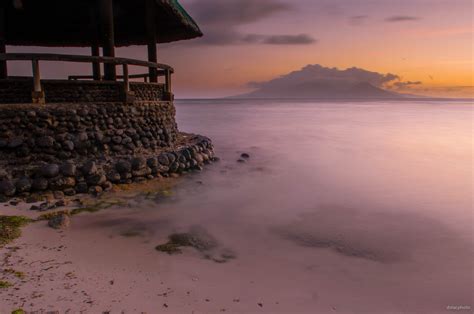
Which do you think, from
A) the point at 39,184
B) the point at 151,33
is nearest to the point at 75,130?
the point at 39,184

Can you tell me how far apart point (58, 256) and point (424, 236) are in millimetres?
6509

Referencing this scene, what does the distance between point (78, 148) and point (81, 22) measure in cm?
748

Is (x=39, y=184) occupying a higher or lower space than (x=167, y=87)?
lower

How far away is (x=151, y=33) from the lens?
12.3 m

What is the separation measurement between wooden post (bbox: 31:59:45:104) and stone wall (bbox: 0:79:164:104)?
1.43ft

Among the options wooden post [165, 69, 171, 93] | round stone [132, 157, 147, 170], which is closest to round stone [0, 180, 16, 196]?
round stone [132, 157, 147, 170]

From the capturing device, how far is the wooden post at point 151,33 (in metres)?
11.8

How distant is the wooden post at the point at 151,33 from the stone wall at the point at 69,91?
152 cm

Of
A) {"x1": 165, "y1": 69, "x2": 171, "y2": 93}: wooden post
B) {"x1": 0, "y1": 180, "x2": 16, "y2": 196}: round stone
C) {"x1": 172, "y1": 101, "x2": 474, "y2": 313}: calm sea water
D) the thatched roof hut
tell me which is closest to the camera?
{"x1": 172, "y1": 101, "x2": 474, "y2": 313}: calm sea water

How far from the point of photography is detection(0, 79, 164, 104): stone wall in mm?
9523

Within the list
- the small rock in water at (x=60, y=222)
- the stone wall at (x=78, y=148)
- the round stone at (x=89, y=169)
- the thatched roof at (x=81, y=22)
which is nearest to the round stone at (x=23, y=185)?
Answer: the stone wall at (x=78, y=148)

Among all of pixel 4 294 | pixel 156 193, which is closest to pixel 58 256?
pixel 4 294

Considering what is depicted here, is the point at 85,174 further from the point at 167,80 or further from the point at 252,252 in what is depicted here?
the point at 167,80

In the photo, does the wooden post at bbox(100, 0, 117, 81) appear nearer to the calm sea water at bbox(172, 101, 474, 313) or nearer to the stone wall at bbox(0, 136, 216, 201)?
the stone wall at bbox(0, 136, 216, 201)
